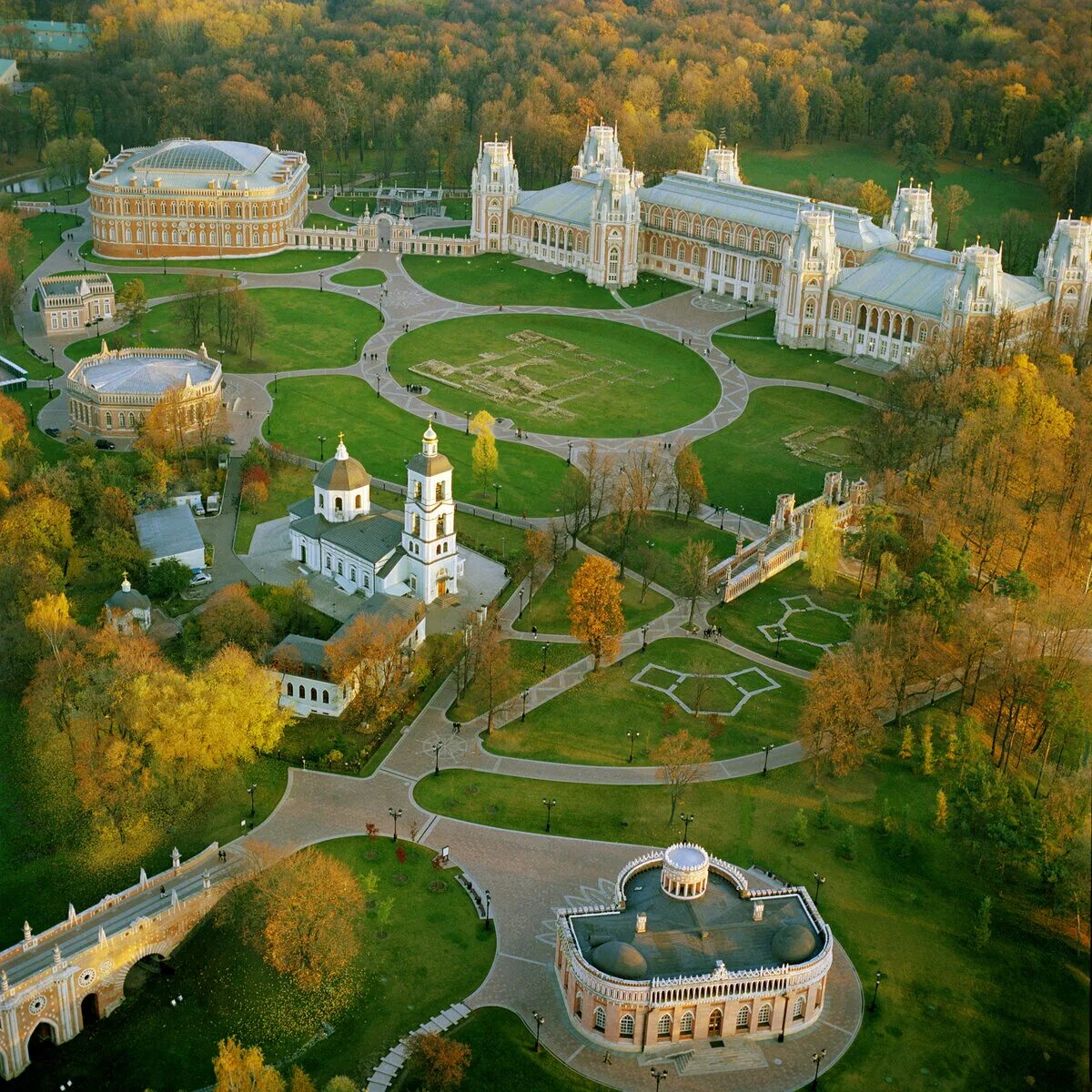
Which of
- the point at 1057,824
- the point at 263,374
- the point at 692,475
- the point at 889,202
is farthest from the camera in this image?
the point at 889,202

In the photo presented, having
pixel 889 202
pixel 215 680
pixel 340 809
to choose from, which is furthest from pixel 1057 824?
pixel 889 202

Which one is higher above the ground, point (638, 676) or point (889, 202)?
point (889, 202)

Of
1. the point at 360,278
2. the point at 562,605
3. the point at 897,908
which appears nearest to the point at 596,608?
the point at 562,605

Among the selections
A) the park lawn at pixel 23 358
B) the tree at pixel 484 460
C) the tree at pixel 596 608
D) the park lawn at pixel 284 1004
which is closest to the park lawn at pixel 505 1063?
the park lawn at pixel 284 1004

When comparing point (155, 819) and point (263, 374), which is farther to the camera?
point (263, 374)

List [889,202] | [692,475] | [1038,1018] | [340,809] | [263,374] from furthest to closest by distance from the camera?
[889,202] → [263,374] → [692,475] → [340,809] → [1038,1018]

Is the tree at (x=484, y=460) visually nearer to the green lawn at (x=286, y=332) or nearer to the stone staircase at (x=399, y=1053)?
the green lawn at (x=286, y=332)

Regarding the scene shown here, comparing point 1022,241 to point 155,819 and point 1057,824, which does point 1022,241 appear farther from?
point 155,819
